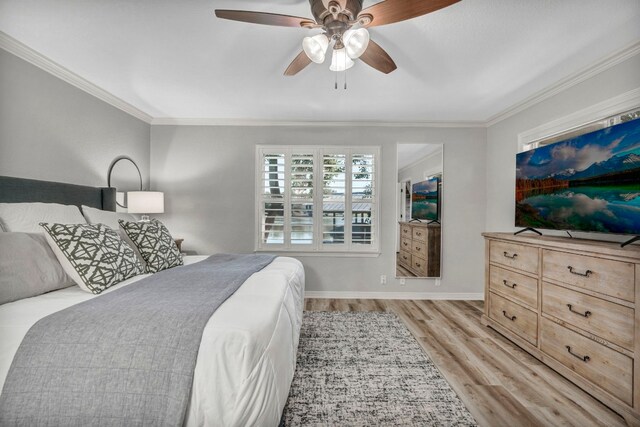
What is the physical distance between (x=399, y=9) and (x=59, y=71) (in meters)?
2.91

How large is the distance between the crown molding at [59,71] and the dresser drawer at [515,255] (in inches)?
172

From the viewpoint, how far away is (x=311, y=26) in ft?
5.19

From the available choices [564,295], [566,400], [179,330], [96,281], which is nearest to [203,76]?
[96,281]

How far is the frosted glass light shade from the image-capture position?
1.62 metres

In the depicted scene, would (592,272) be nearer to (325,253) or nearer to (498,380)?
(498,380)

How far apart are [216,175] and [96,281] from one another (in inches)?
94.0

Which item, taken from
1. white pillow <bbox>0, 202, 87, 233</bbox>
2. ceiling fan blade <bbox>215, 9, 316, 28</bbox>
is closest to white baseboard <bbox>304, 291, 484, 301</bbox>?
white pillow <bbox>0, 202, 87, 233</bbox>

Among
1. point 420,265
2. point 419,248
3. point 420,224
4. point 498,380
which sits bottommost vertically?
point 498,380

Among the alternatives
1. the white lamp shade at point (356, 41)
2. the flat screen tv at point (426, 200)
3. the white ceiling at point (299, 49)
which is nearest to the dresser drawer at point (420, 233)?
the flat screen tv at point (426, 200)

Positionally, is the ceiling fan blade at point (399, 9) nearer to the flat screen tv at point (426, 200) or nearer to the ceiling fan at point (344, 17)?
the ceiling fan at point (344, 17)

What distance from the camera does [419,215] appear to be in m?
3.78

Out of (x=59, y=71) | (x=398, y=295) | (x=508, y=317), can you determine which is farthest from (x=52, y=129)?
(x=508, y=317)

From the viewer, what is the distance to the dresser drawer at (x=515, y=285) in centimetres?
228

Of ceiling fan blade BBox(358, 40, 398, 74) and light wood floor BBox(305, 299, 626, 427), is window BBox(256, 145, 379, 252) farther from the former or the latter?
ceiling fan blade BBox(358, 40, 398, 74)
